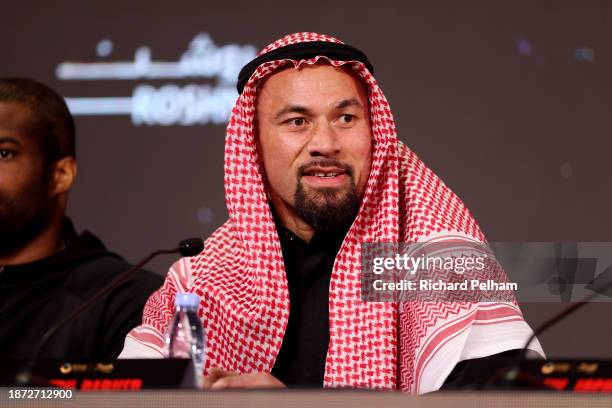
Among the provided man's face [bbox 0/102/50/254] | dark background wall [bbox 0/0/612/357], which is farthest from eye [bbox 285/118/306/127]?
dark background wall [bbox 0/0/612/357]

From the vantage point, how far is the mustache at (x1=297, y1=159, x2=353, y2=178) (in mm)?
2572

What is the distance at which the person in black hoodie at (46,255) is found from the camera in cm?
310

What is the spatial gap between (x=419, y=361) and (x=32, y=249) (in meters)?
1.74

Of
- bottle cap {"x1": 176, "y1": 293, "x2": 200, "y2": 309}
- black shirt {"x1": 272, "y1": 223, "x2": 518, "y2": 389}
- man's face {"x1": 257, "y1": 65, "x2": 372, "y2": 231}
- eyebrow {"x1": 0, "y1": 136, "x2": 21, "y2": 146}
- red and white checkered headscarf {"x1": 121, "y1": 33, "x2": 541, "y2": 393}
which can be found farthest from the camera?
eyebrow {"x1": 0, "y1": 136, "x2": 21, "y2": 146}

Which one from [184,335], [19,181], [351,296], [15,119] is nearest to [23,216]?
[19,181]

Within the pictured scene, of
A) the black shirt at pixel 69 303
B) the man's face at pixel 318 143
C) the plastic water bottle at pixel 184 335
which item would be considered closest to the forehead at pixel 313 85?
the man's face at pixel 318 143

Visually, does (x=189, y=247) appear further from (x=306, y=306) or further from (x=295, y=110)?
(x=295, y=110)

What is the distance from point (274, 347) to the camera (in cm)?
245

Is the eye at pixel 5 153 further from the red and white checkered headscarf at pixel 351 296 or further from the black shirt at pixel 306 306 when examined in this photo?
the black shirt at pixel 306 306

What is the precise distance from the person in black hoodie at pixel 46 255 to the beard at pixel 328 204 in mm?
824

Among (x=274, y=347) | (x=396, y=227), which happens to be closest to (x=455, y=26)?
(x=396, y=227)

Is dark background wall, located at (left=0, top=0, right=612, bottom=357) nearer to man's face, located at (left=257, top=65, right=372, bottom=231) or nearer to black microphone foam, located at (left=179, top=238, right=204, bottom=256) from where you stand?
man's face, located at (left=257, top=65, right=372, bottom=231)

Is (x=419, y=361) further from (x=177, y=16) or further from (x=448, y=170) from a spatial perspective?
(x=177, y=16)

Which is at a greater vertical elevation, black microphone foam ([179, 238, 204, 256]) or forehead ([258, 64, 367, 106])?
forehead ([258, 64, 367, 106])
